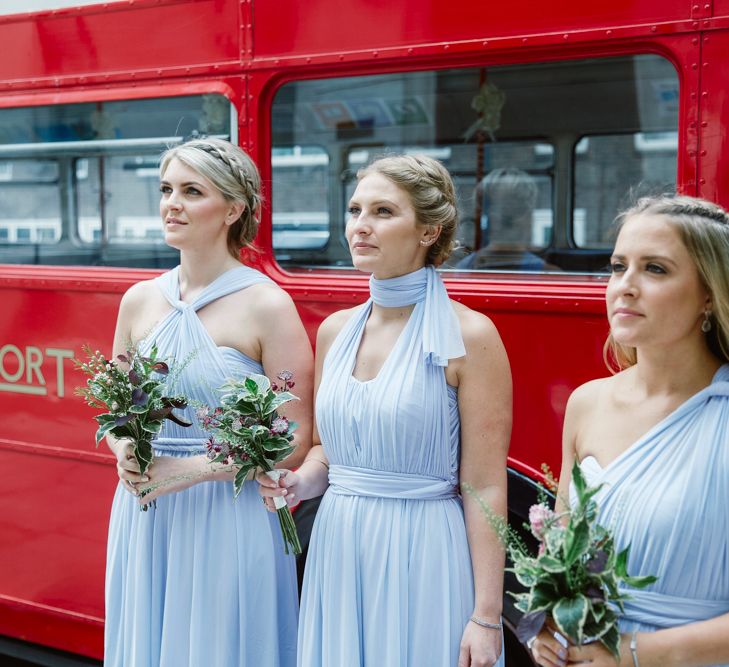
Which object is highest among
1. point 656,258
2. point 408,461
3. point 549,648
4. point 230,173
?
point 230,173

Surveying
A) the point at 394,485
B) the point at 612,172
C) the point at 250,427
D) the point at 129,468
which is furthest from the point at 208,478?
the point at 612,172

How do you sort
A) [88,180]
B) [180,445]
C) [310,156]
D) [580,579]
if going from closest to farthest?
[580,579]
[180,445]
[310,156]
[88,180]

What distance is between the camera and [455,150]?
357 centimetres

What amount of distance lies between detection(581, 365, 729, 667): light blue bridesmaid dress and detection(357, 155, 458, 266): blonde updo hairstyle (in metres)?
0.78

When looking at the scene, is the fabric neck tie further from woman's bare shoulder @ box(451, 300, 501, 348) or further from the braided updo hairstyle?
the braided updo hairstyle

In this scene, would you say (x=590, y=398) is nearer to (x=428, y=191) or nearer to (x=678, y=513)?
(x=678, y=513)

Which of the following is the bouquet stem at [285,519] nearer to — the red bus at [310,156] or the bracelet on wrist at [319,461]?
the bracelet on wrist at [319,461]

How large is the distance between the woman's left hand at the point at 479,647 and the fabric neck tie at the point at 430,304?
619 mm

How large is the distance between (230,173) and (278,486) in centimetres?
91

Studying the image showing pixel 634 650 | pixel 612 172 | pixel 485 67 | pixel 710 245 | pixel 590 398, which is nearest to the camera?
pixel 634 650

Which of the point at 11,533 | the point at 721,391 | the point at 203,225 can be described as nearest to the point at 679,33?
the point at 721,391

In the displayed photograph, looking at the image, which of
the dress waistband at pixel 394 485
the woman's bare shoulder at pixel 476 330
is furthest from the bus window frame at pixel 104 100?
the dress waistband at pixel 394 485

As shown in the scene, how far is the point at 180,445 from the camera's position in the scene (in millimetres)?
2561

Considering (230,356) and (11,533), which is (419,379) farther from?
(11,533)
